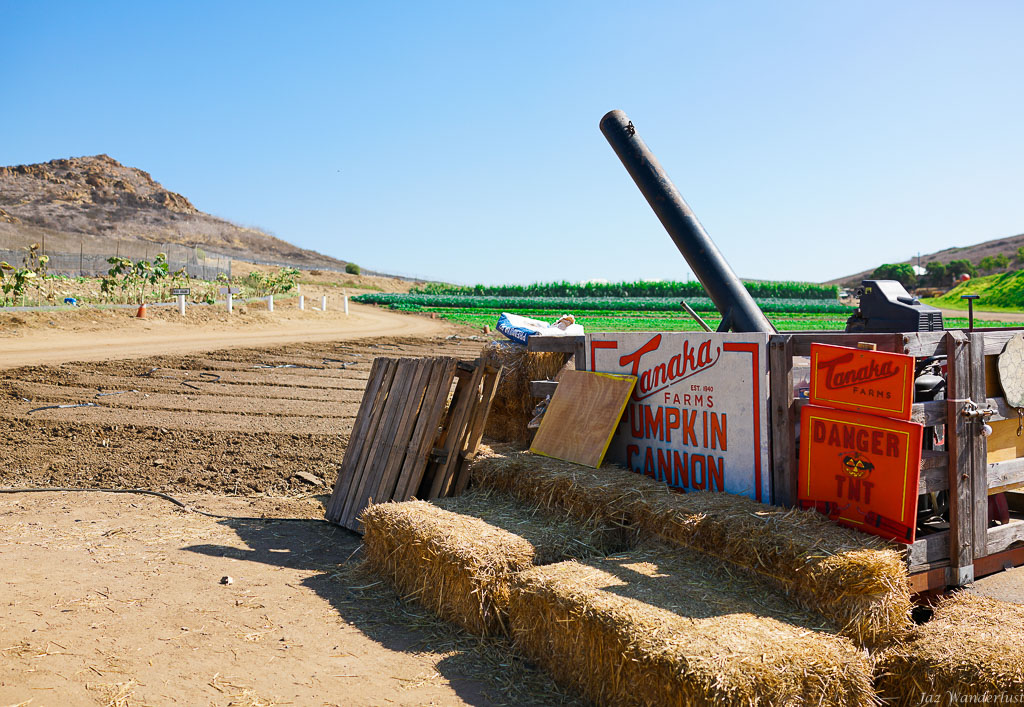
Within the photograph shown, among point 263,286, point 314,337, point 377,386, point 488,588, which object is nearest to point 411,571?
point 488,588

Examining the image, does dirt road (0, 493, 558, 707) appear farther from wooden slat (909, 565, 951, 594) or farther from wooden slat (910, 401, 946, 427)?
wooden slat (910, 401, 946, 427)

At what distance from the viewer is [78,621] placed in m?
4.79

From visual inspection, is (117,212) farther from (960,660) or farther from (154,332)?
(960,660)

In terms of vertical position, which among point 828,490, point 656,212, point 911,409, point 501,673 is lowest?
point 501,673

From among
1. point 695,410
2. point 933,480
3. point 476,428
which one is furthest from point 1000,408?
point 476,428

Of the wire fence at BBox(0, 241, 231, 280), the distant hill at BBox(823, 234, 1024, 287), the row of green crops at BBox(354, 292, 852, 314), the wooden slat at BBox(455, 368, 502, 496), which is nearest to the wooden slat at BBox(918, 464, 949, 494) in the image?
the wooden slat at BBox(455, 368, 502, 496)

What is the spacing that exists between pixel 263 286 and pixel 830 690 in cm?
4234

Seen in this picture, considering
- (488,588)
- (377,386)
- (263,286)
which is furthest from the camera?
(263,286)

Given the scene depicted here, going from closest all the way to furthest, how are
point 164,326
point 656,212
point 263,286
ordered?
point 656,212, point 164,326, point 263,286

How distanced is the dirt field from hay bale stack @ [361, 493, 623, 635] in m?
0.18

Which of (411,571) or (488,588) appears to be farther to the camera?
(411,571)

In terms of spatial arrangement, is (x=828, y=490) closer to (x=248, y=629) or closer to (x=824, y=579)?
(x=824, y=579)

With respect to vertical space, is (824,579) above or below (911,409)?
below

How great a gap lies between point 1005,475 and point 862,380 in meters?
1.25
